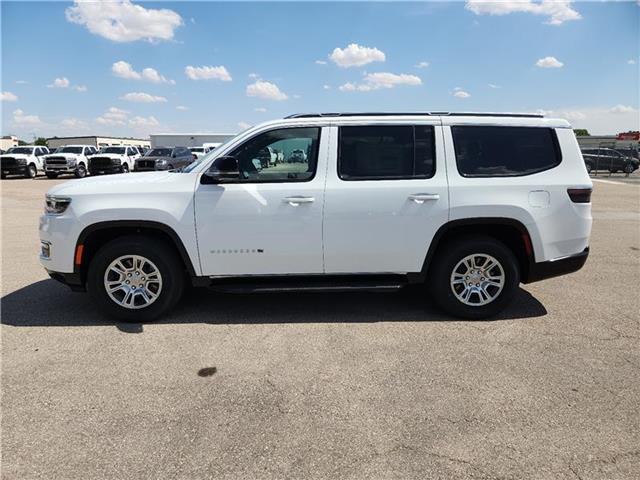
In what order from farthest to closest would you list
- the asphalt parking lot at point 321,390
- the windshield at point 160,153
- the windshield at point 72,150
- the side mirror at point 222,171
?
the windshield at point 72,150
the windshield at point 160,153
the side mirror at point 222,171
the asphalt parking lot at point 321,390

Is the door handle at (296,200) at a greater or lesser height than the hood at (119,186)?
lesser

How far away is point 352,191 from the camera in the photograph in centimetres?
423

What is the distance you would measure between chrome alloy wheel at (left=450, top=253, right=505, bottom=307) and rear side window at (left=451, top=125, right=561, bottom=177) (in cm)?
89

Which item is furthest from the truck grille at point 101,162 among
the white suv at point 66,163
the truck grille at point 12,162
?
the truck grille at point 12,162

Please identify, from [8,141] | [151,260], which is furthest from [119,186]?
[8,141]

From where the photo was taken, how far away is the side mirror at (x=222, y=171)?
406cm

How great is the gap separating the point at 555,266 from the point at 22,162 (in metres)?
30.2

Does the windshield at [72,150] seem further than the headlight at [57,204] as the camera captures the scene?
Yes

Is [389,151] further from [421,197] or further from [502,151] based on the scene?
[502,151]

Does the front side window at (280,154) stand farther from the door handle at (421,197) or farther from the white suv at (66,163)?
the white suv at (66,163)

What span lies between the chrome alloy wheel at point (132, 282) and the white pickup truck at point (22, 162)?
27328 mm

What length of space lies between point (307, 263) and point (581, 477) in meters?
2.69

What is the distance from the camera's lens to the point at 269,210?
420cm

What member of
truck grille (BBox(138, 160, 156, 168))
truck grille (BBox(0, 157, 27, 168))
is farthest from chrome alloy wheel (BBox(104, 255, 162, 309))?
truck grille (BBox(0, 157, 27, 168))
